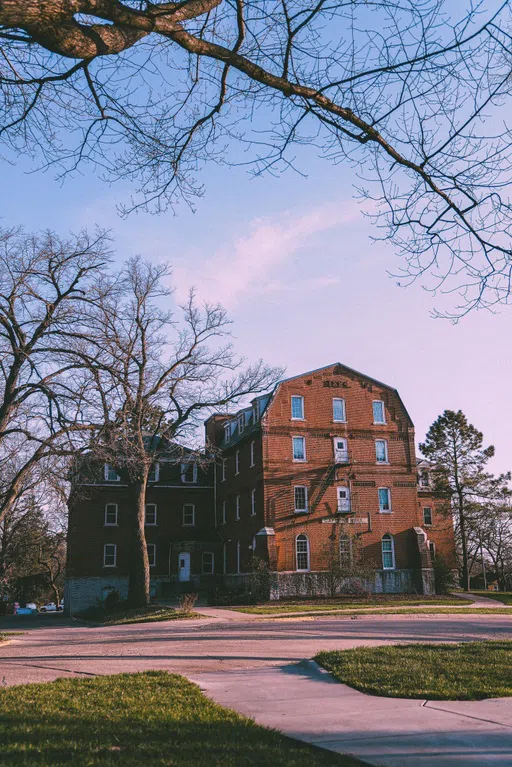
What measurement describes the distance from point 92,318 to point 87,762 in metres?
15.7

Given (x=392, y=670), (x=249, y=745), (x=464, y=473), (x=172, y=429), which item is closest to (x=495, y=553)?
(x=464, y=473)

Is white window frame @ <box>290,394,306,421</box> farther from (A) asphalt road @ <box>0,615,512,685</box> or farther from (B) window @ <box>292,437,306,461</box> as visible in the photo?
(A) asphalt road @ <box>0,615,512,685</box>

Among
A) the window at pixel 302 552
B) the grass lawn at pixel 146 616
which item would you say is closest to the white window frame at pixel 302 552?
the window at pixel 302 552

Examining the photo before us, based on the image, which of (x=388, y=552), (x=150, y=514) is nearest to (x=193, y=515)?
(x=150, y=514)

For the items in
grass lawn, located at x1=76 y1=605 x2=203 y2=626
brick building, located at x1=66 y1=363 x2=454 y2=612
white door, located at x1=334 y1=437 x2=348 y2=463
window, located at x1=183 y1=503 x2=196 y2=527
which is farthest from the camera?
window, located at x1=183 y1=503 x2=196 y2=527

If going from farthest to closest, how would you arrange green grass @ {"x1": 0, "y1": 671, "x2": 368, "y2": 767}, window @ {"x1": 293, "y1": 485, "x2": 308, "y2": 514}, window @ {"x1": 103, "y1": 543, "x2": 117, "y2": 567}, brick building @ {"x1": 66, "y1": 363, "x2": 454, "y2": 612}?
window @ {"x1": 103, "y1": 543, "x2": 117, "y2": 567}
window @ {"x1": 293, "y1": 485, "x2": 308, "y2": 514}
brick building @ {"x1": 66, "y1": 363, "x2": 454, "y2": 612}
green grass @ {"x1": 0, "y1": 671, "x2": 368, "y2": 767}

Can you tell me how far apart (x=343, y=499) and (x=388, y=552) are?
407cm

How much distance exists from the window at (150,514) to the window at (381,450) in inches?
635

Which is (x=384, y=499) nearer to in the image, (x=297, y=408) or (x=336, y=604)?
(x=297, y=408)

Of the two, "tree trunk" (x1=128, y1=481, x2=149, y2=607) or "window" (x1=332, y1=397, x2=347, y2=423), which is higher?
"window" (x1=332, y1=397, x2=347, y2=423)

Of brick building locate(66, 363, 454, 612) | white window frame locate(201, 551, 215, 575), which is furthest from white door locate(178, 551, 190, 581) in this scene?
white window frame locate(201, 551, 215, 575)

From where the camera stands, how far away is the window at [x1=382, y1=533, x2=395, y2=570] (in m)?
38.7

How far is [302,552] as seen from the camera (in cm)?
3744

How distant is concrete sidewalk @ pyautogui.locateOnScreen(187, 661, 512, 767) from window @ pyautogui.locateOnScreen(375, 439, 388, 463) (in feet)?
108
